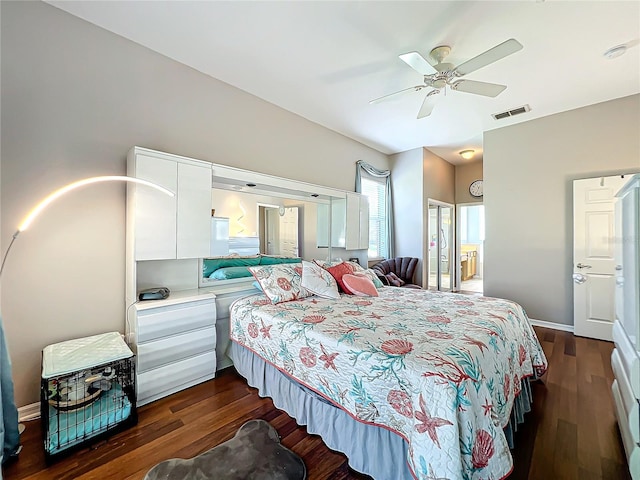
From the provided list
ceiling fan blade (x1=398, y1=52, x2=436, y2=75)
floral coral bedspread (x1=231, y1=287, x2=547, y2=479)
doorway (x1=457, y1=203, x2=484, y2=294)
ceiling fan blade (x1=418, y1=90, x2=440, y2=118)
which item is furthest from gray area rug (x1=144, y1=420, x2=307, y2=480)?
doorway (x1=457, y1=203, x2=484, y2=294)

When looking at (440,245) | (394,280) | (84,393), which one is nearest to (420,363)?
(84,393)

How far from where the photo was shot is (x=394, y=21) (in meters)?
2.14

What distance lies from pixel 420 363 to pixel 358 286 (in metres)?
1.56

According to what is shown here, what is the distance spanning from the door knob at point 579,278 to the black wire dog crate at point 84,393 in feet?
16.2

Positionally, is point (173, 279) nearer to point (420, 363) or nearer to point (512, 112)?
point (420, 363)

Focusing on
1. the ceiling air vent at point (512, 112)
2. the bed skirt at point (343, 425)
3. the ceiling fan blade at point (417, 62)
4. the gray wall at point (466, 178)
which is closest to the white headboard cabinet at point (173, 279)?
the bed skirt at point (343, 425)

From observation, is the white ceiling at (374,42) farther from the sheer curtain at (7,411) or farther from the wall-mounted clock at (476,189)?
the wall-mounted clock at (476,189)

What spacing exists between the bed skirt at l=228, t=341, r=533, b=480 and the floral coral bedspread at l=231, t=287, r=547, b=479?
0.12m

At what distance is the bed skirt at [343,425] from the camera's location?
138 centimetres

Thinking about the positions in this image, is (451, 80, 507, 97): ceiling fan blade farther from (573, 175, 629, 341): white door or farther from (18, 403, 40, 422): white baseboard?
(18, 403, 40, 422): white baseboard

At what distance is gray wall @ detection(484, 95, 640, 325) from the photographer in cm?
350

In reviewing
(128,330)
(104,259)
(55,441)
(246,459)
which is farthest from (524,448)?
(104,259)

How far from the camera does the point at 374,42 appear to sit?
2359 millimetres

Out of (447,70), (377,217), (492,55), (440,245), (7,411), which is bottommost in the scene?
(7,411)
